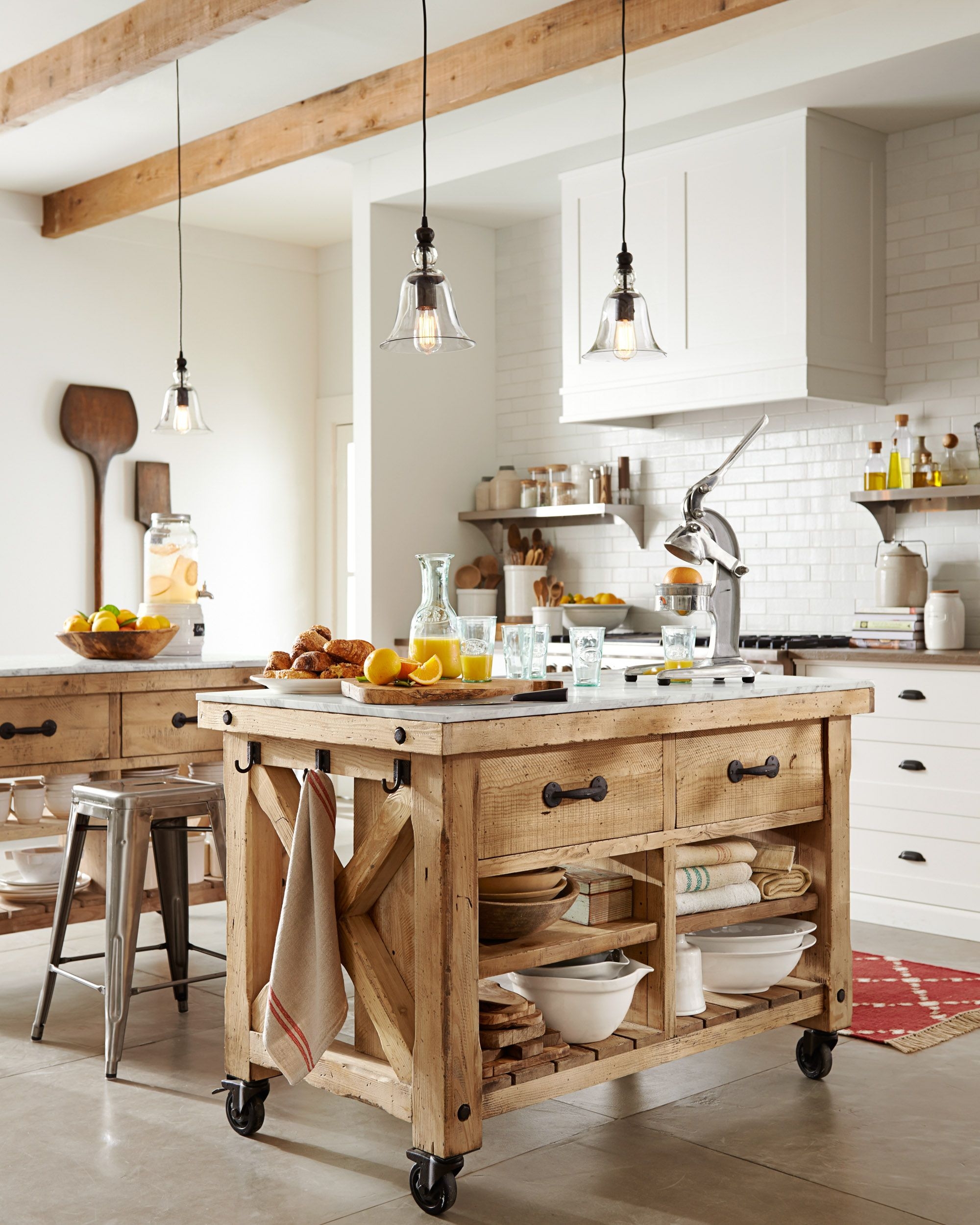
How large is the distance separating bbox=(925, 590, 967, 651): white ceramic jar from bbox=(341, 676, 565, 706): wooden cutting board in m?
2.61

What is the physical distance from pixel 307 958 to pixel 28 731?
1401 mm

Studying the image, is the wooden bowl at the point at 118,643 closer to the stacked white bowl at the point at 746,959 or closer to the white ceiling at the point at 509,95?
the stacked white bowl at the point at 746,959

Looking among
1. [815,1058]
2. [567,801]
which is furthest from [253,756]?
[815,1058]

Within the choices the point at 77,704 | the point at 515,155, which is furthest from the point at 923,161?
the point at 77,704

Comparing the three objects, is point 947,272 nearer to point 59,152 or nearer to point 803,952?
point 803,952

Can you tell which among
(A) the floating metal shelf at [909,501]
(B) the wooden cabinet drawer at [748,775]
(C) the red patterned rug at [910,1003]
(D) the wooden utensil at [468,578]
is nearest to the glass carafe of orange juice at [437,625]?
(B) the wooden cabinet drawer at [748,775]

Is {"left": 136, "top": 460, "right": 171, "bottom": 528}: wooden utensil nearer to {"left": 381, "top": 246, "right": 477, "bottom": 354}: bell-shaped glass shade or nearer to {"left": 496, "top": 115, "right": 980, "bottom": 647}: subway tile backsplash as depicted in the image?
{"left": 496, "top": 115, "right": 980, "bottom": 647}: subway tile backsplash

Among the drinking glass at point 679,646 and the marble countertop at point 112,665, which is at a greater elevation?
the drinking glass at point 679,646

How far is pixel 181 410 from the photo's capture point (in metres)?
5.17

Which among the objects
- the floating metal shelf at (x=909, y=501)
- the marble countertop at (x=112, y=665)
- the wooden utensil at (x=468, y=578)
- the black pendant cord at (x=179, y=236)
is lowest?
the marble countertop at (x=112, y=665)

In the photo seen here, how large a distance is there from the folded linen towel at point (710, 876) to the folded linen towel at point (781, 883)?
0.16 feet

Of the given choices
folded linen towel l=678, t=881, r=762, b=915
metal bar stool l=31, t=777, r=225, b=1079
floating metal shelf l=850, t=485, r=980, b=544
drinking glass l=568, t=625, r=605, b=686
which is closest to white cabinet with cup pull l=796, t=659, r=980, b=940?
floating metal shelf l=850, t=485, r=980, b=544

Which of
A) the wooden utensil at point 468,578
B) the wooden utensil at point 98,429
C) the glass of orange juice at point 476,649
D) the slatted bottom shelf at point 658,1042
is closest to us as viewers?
the slatted bottom shelf at point 658,1042

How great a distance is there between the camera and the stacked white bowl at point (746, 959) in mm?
3025
